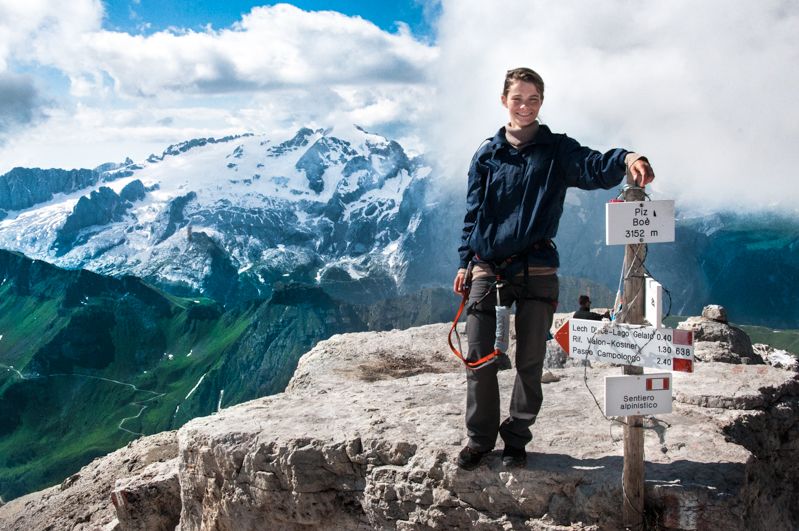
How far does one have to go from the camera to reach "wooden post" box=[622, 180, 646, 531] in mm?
4764

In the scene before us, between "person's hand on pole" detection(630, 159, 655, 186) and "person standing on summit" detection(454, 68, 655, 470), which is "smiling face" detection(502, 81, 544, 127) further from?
"person's hand on pole" detection(630, 159, 655, 186)

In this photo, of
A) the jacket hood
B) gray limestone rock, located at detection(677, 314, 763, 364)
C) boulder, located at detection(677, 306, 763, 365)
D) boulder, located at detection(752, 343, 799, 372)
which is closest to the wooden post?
the jacket hood

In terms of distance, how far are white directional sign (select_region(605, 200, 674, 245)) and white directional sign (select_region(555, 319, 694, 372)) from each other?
84cm

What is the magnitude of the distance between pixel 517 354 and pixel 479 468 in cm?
150

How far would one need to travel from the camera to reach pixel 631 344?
4797mm

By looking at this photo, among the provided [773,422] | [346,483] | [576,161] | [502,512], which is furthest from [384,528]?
[773,422]

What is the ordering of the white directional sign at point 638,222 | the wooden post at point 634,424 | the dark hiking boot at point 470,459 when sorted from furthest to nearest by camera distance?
the dark hiking boot at point 470,459 < the wooden post at point 634,424 < the white directional sign at point 638,222

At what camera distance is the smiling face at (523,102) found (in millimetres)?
5391

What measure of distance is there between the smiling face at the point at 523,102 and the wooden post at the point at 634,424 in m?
1.32

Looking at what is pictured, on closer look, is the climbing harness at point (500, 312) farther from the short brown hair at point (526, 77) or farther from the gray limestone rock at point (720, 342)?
the gray limestone rock at point (720, 342)

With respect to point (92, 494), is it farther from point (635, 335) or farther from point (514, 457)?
point (635, 335)

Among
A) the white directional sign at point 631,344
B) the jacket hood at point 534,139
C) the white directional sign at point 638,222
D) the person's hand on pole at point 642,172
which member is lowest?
the white directional sign at point 631,344

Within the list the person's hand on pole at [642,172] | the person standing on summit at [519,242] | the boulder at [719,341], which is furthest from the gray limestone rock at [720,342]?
the person's hand on pole at [642,172]

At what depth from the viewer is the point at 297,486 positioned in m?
7.26
